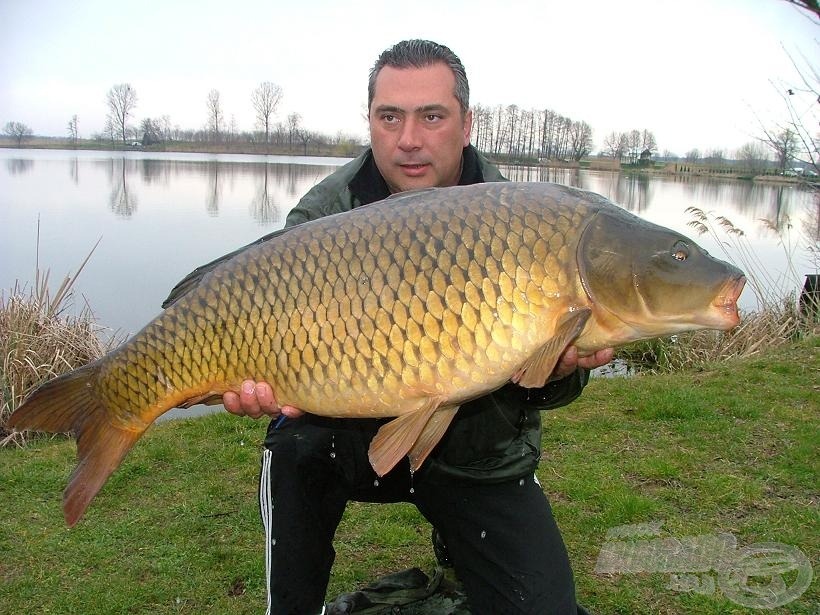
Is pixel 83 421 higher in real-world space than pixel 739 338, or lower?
higher

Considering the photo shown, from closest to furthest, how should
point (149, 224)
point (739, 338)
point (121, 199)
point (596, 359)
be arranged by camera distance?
point (596, 359)
point (739, 338)
point (149, 224)
point (121, 199)

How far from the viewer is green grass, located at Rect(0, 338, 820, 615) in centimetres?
195

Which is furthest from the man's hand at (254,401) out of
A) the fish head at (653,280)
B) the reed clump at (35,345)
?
the reed clump at (35,345)

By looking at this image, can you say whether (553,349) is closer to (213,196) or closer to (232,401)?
(232,401)

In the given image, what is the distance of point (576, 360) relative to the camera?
139 centimetres

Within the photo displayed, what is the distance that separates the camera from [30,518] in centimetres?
238

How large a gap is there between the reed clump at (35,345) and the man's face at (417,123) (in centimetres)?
252

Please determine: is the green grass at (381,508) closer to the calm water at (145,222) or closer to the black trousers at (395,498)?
the black trousers at (395,498)

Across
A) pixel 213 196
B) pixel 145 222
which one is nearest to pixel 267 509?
pixel 145 222

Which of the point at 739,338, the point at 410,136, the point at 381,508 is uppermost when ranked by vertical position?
the point at 410,136

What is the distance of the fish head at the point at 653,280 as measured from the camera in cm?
120

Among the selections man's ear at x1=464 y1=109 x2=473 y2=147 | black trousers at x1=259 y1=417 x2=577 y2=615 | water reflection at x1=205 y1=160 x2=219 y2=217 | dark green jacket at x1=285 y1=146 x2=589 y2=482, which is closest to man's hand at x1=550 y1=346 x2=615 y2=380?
dark green jacket at x1=285 y1=146 x2=589 y2=482

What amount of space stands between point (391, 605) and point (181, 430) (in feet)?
5.80

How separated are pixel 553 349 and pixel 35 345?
11.5ft
